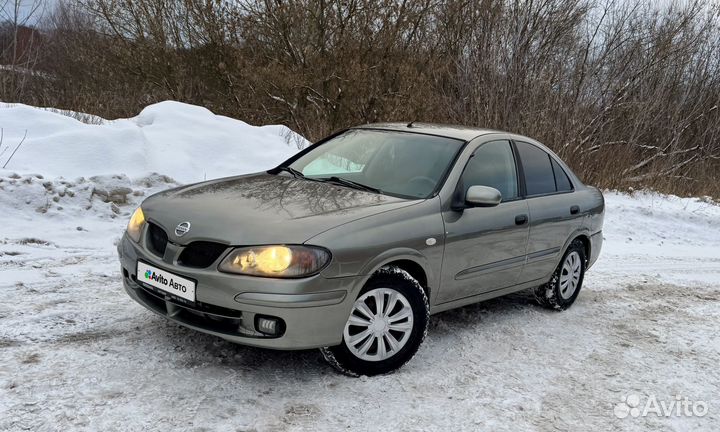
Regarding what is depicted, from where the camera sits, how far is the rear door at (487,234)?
13.5ft

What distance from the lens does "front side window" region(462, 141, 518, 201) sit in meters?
4.46

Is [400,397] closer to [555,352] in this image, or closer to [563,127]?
[555,352]

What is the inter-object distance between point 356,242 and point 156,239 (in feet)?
4.14

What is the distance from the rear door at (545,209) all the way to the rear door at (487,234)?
0.14 metres

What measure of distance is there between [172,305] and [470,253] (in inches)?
79.7

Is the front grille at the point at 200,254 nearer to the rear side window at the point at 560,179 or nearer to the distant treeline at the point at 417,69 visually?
the rear side window at the point at 560,179

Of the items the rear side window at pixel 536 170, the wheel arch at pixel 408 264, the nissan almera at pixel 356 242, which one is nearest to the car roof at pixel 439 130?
the nissan almera at pixel 356 242

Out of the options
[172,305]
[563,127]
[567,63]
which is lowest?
[172,305]

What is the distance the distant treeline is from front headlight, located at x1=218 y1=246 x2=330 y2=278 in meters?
9.08

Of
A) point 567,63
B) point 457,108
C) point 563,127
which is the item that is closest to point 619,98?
point 567,63

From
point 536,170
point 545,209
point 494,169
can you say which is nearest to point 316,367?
point 494,169

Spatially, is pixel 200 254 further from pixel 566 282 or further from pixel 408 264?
pixel 566 282

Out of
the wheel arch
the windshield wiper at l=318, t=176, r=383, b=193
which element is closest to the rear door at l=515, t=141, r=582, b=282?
the wheel arch

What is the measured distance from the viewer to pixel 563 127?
1328cm
